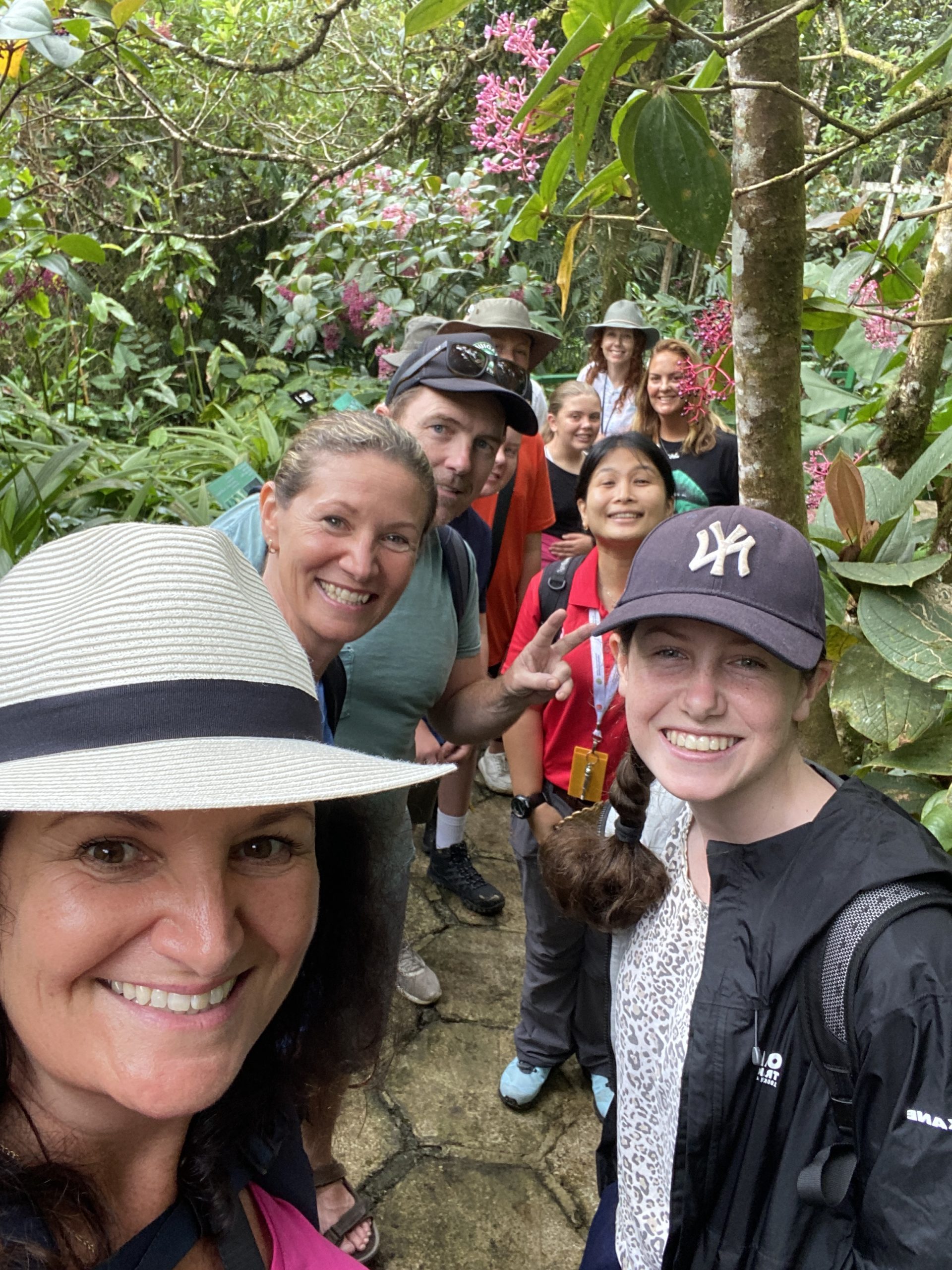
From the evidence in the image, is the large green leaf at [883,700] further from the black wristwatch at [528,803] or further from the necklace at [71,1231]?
the necklace at [71,1231]

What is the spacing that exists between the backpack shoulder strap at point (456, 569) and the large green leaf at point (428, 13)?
1044mm

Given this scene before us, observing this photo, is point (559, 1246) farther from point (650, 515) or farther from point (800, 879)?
point (650, 515)

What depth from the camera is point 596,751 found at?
7.91 ft

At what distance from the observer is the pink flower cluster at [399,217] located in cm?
515

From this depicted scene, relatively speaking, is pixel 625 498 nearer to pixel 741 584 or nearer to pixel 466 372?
pixel 466 372

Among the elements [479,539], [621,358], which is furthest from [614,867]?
[621,358]

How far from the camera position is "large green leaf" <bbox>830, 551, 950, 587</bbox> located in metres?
1.93

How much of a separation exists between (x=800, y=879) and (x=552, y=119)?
1.41 metres

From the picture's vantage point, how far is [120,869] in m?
0.75

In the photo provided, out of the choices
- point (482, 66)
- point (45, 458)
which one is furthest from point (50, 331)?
point (482, 66)

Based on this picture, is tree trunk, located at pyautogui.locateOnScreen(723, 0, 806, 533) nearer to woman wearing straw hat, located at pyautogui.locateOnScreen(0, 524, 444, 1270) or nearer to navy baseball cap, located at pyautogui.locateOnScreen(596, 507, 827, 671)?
navy baseball cap, located at pyautogui.locateOnScreen(596, 507, 827, 671)

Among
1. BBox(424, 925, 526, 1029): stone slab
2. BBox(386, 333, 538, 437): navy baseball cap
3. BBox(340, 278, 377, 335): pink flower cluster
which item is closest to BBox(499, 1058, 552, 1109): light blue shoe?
BBox(424, 925, 526, 1029): stone slab

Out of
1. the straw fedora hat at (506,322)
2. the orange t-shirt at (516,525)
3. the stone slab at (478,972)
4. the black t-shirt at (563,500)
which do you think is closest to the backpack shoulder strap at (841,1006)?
the stone slab at (478,972)

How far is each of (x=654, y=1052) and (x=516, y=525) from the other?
7.16 ft
